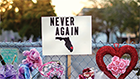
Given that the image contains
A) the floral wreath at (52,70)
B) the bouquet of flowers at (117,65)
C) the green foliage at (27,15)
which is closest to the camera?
the floral wreath at (52,70)

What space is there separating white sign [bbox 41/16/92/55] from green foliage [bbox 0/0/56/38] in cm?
2676

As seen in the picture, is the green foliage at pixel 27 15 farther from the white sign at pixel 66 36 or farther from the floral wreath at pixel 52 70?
the floral wreath at pixel 52 70

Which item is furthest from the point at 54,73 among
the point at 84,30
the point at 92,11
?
the point at 92,11

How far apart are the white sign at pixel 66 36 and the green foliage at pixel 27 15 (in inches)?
1053

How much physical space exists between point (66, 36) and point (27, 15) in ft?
90.4

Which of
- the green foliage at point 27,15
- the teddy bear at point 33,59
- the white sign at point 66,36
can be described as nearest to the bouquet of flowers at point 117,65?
the white sign at point 66,36

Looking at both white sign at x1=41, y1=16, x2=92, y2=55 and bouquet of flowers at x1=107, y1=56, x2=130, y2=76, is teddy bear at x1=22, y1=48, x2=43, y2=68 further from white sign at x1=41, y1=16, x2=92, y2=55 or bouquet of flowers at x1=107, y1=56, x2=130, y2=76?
bouquet of flowers at x1=107, y1=56, x2=130, y2=76

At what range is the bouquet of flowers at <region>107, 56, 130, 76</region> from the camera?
2.10 meters

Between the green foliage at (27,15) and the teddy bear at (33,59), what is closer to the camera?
the teddy bear at (33,59)

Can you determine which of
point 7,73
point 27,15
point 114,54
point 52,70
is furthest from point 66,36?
point 27,15

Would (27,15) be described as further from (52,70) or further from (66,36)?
(52,70)

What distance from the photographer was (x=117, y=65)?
6.95 feet

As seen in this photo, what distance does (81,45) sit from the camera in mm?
2082

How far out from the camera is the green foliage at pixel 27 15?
2908cm
